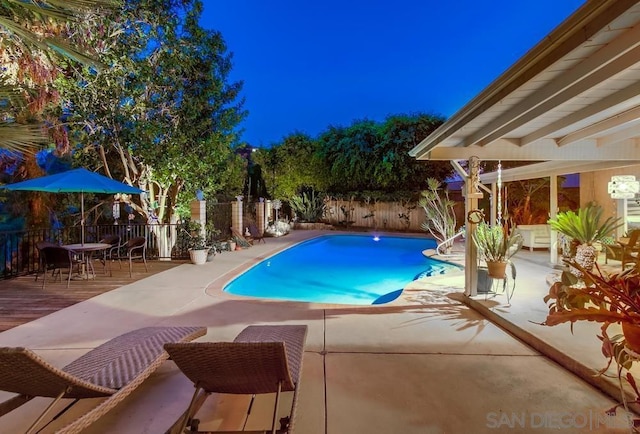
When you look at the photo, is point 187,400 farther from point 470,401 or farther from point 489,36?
point 489,36

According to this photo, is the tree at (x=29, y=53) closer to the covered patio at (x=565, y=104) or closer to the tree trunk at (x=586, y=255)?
the covered patio at (x=565, y=104)

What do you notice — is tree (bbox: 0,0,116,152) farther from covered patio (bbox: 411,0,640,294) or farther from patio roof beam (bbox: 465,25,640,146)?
patio roof beam (bbox: 465,25,640,146)

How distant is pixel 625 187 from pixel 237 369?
9131 mm

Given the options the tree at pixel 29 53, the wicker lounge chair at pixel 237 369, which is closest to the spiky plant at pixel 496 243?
the wicker lounge chair at pixel 237 369

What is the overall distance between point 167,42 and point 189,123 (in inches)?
77.4

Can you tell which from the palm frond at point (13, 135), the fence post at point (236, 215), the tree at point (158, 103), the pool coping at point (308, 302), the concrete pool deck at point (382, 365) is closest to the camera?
the concrete pool deck at point (382, 365)

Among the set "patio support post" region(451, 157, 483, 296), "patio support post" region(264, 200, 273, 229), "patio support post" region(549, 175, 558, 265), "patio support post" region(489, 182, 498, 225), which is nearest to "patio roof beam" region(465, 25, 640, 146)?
"patio support post" region(451, 157, 483, 296)

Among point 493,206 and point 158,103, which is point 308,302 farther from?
point 493,206

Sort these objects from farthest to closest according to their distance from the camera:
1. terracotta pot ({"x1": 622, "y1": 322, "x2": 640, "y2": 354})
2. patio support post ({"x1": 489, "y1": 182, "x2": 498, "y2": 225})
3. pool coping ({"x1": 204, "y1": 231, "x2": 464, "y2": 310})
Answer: patio support post ({"x1": 489, "y1": 182, "x2": 498, "y2": 225}) < pool coping ({"x1": 204, "y1": 231, "x2": 464, "y2": 310}) < terracotta pot ({"x1": 622, "y1": 322, "x2": 640, "y2": 354})

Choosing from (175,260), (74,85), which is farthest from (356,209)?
(74,85)

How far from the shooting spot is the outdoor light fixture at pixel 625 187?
7660 millimetres

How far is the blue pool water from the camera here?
783 cm

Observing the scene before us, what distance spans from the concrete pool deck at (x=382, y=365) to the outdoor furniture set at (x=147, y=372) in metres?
0.38

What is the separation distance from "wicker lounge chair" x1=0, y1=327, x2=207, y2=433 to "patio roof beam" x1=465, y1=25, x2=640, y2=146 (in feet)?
11.9
